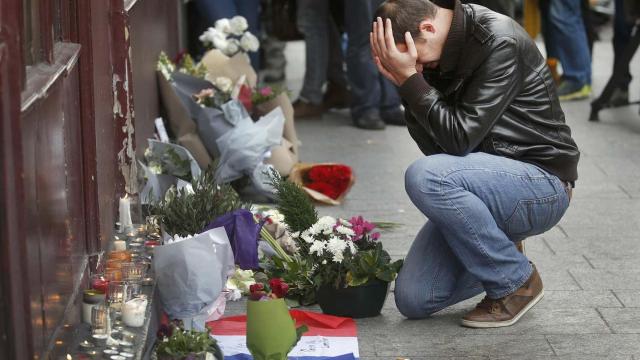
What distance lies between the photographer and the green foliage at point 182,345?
344 cm

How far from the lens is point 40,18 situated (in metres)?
3.10

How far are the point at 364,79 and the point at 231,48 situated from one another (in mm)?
1624

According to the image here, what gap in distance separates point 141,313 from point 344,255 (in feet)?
3.54

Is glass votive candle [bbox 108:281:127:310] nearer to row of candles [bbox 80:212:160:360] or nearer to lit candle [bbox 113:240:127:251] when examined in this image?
row of candles [bbox 80:212:160:360]

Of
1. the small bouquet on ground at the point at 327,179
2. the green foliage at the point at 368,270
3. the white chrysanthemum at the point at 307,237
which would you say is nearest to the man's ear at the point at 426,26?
the green foliage at the point at 368,270

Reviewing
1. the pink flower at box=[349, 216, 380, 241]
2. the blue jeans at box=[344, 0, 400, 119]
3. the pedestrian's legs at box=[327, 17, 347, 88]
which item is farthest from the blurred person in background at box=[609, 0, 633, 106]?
the pink flower at box=[349, 216, 380, 241]

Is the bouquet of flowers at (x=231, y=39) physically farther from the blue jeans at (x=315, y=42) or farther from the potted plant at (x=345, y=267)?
the potted plant at (x=345, y=267)

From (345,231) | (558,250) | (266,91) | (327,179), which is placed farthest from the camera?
(266,91)

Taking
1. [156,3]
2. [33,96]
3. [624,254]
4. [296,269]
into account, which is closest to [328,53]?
[156,3]

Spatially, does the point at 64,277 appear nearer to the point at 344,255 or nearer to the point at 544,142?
the point at 344,255

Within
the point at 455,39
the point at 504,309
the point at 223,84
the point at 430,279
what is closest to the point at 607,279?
the point at 504,309

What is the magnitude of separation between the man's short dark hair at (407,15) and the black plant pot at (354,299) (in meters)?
0.90

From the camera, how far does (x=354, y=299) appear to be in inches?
170

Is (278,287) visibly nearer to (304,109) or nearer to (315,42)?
(315,42)
